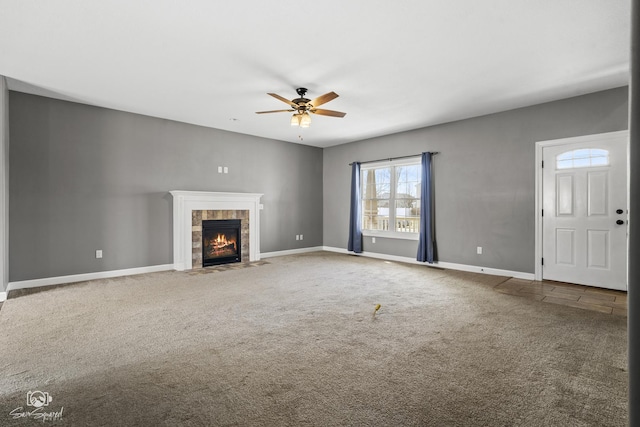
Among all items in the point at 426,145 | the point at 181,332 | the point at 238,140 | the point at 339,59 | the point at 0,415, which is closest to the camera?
the point at 0,415

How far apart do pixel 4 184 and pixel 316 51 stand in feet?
13.9

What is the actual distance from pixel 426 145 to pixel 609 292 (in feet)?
12.1

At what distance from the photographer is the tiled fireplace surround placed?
620 centimetres

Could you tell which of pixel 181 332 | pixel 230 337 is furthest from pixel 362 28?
pixel 181 332

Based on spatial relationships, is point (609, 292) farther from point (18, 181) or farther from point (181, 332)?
→ point (18, 181)

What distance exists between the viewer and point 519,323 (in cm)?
332

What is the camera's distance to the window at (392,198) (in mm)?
6902

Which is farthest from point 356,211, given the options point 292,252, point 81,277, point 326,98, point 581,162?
point 81,277

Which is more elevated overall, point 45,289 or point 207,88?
point 207,88

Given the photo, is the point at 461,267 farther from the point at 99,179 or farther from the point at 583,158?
the point at 99,179

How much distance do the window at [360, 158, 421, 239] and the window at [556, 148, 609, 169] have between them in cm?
244

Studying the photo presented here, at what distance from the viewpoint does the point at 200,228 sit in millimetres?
6270
